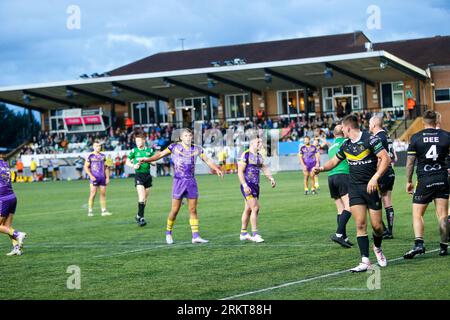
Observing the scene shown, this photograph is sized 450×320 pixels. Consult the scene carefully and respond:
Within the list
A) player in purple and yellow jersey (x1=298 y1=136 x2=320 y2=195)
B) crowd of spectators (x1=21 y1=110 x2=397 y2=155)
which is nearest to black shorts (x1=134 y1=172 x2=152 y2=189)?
player in purple and yellow jersey (x1=298 y1=136 x2=320 y2=195)

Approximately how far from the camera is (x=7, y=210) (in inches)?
631

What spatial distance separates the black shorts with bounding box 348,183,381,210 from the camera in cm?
1216

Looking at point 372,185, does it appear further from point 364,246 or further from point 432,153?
point 432,153

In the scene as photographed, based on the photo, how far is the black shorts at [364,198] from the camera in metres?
12.2

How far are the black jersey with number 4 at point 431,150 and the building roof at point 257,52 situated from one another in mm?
54250

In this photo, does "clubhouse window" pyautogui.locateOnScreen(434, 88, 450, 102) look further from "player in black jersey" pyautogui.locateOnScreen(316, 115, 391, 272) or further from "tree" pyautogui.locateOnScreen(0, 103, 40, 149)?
"tree" pyautogui.locateOnScreen(0, 103, 40, 149)

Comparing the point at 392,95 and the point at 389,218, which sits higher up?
the point at 392,95

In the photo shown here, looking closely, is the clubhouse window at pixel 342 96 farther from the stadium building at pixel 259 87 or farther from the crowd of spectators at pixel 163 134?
the crowd of spectators at pixel 163 134

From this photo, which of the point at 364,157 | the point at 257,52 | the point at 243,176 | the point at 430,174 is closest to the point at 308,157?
the point at 243,176

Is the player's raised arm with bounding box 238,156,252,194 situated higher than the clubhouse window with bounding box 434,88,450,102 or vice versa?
the clubhouse window with bounding box 434,88,450,102

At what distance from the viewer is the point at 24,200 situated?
3659 centimetres

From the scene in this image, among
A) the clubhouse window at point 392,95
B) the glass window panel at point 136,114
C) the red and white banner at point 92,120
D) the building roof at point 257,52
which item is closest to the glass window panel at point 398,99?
the clubhouse window at point 392,95

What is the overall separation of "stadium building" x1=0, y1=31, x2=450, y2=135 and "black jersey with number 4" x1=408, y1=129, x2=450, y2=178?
4162 centimetres

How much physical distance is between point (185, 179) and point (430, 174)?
207 inches
